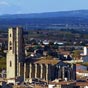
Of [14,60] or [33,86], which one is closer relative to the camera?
[33,86]

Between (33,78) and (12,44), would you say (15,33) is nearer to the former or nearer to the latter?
(12,44)

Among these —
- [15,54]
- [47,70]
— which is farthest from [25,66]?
[47,70]

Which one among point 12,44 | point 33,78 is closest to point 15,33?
point 12,44

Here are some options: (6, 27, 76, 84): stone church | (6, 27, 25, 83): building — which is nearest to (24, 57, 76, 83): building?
(6, 27, 76, 84): stone church

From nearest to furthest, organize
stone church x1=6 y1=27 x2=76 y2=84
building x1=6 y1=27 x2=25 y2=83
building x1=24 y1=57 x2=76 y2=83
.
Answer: building x1=24 y1=57 x2=76 y2=83 < stone church x1=6 y1=27 x2=76 y2=84 < building x1=6 y1=27 x2=25 y2=83

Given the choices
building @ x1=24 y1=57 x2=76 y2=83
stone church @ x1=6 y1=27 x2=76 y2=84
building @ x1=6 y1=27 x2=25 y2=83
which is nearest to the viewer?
building @ x1=24 y1=57 x2=76 y2=83

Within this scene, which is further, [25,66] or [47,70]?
[25,66]

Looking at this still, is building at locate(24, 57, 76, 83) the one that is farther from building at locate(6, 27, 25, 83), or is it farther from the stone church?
building at locate(6, 27, 25, 83)

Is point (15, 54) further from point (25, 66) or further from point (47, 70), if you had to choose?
point (47, 70)
